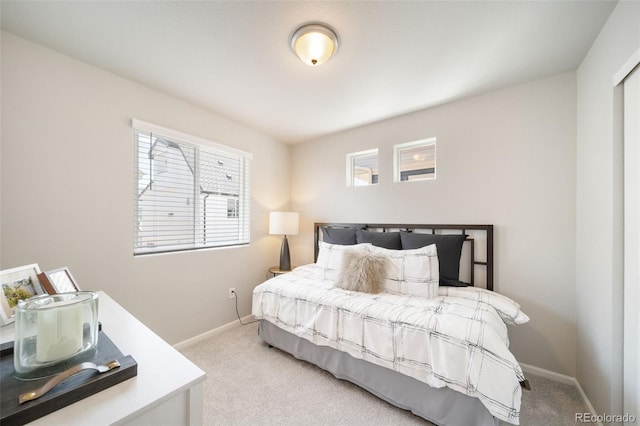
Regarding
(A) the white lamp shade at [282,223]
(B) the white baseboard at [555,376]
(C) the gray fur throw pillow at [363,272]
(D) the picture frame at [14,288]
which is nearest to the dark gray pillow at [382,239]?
(C) the gray fur throw pillow at [363,272]

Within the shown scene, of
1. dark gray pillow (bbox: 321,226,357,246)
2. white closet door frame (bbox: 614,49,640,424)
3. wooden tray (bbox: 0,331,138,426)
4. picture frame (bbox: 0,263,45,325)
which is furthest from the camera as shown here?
dark gray pillow (bbox: 321,226,357,246)

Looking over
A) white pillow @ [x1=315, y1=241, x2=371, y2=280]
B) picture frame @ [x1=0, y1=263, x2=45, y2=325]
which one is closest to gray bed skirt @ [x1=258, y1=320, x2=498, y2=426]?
white pillow @ [x1=315, y1=241, x2=371, y2=280]

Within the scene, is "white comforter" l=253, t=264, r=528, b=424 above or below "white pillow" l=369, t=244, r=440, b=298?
below

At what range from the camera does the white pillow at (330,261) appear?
251cm

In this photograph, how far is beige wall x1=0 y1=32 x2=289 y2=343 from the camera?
64.7 inches

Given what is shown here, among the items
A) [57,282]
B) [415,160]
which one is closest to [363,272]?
[415,160]

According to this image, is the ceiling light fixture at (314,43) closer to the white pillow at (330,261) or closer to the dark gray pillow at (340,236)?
the white pillow at (330,261)

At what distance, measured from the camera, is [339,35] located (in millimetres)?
1587

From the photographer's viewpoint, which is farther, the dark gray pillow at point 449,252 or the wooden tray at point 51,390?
the dark gray pillow at point 449,252

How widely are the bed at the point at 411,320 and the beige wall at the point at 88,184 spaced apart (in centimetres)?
85

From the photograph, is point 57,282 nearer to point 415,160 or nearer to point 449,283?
point 449,283

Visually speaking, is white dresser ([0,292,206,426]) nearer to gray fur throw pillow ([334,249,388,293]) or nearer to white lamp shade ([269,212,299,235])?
gray fur throw pillow ([334,249,388,293])

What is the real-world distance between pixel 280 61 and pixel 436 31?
109 centimetres

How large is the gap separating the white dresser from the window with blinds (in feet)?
4.93
